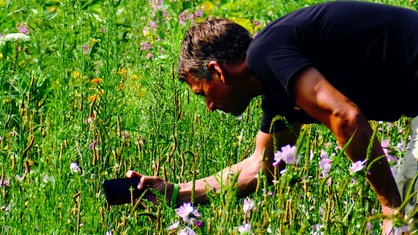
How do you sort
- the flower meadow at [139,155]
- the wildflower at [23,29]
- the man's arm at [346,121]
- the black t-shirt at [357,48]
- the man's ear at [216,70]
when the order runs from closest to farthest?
the flower meadow at [139,155] < the man's arm at [346,121] < the black t-shirt at [357,48] < the man's ear at [216,70] < the wildflower at [23,29]

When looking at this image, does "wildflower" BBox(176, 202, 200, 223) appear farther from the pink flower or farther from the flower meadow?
the pink flower

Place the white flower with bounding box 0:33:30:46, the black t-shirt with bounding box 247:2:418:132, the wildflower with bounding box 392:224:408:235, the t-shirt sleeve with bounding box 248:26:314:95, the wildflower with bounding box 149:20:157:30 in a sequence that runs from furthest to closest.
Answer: the wildflower with bounding box 149:20:157:30 < the white flower with bounding box 0:33:30:46 < the black t-shirt with bounding box 247:2:418:132 < the t-shirt sleeve with bounding box 248:26:314:95 < the wildflower with bounding box 392:224:408:235

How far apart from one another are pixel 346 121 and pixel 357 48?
17.7 inches

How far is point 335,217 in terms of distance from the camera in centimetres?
300

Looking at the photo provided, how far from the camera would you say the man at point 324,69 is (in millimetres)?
3109

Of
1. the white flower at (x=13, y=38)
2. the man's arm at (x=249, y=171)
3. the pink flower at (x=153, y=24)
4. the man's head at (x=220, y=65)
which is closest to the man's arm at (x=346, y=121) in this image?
the man's head at (x=220, y=65)

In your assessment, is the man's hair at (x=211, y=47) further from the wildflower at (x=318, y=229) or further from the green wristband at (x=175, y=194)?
the wildflower at (x=318, y=229)

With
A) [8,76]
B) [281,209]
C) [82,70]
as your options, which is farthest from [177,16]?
[281,209]

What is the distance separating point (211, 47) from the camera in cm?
362

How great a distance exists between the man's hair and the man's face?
3cm

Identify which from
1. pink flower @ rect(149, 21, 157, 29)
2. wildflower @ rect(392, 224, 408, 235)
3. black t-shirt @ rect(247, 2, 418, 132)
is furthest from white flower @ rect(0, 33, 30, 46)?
wildflower @ rect(392, 224, 408, 235)

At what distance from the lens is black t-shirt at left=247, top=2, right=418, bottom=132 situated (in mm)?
3363

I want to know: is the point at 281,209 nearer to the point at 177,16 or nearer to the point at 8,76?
the point at 8,76

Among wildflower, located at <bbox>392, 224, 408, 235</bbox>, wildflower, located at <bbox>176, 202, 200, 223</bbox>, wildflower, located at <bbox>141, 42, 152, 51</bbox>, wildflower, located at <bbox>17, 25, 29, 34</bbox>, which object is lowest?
wildflower, located at <bbox>141, 42, 152, 51</bbox>
